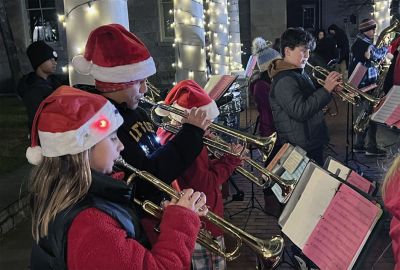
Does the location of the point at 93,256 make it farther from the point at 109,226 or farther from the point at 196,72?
the point at 196,72

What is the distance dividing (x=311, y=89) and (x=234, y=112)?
3.48 m

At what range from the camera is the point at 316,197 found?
85.8 inches

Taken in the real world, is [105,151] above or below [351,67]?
above

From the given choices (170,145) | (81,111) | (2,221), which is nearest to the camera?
(81,111)

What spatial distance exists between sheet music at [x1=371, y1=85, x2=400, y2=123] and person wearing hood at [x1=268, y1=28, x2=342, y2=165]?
16.4 inches

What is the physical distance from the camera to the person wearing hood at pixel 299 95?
397 cm

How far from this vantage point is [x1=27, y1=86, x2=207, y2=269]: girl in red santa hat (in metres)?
1.65

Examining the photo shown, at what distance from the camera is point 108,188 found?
1786 millimetres

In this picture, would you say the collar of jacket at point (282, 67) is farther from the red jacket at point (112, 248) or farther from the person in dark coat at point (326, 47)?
the person in dark coat at point (326, 47)

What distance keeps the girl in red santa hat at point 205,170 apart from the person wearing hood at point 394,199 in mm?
1231

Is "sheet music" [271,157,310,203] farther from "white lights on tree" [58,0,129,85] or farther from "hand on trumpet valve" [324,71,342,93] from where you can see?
"white lights on tree" [58,0,129,85]

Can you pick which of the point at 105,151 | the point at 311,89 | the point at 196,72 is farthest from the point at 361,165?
the point at 105,151

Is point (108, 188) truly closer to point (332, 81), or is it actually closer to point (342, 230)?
point (342, 230)

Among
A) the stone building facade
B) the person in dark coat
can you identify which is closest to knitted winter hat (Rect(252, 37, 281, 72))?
the person in dark coat
